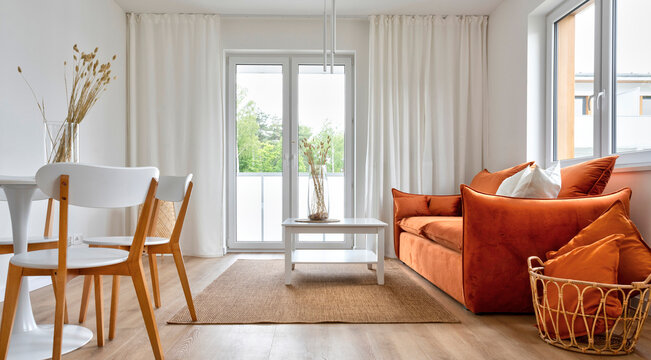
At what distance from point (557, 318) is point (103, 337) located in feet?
6.26

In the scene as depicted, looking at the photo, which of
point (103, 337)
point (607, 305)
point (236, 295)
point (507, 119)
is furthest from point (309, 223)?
point (507, 119)

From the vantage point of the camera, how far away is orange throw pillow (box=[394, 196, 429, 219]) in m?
4.12

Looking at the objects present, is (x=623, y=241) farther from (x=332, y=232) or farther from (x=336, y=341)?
(x=332, y=232)

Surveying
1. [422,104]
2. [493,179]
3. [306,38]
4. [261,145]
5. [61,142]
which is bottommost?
[493,179]

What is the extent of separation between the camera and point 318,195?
340cm

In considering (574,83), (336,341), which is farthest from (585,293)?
(574,83)

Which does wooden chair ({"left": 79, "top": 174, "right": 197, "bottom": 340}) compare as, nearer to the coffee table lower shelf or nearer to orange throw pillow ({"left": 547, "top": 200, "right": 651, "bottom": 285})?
the coffee table lower shelf

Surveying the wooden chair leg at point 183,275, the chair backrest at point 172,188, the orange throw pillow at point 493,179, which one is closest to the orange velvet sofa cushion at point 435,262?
the orange throw pillow at point 493,179

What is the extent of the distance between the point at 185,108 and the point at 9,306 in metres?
3.35

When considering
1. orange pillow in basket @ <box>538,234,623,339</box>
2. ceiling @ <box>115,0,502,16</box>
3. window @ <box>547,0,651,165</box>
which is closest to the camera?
orange pillow in basket @ <box>538,234,623,339</box>

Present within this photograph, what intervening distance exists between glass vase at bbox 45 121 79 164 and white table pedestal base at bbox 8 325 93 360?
2.46ft

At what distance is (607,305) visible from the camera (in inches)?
74.4

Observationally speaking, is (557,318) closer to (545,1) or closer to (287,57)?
(545,1)

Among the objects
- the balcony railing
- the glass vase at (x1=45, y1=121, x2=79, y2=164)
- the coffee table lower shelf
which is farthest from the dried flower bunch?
the glass vase at (x1=45, y1=121, x2=79, y2=164)
